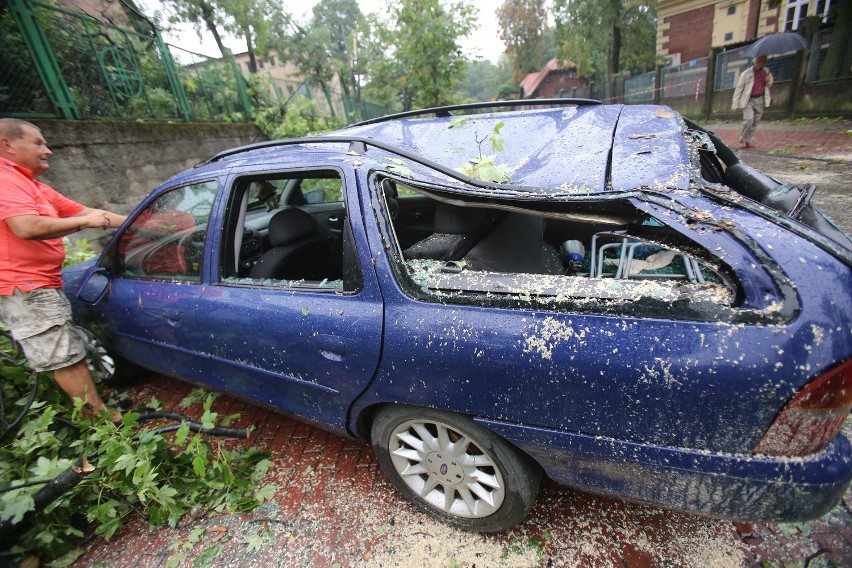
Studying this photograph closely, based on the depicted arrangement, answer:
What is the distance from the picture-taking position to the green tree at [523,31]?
40.8 meters

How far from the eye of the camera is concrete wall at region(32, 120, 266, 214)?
511 centimetres

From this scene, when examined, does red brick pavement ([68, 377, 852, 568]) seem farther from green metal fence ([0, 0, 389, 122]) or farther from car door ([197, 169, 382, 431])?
green metal fence ([0, 0, 389, 122])

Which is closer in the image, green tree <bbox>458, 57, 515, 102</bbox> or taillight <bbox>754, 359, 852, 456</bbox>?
taillight <bbox>754, 359, 852, 456</bbox>

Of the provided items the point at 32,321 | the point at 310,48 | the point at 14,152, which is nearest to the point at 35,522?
the point at 32,321

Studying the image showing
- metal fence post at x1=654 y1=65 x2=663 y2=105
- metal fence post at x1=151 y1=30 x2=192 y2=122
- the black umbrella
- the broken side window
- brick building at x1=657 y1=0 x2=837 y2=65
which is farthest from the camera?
brick building at x1=657 y1=0 x2=837 y2=65

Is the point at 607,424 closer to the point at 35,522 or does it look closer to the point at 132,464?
the point at 132,464

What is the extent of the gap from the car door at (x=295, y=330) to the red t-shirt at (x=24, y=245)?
1137 mm

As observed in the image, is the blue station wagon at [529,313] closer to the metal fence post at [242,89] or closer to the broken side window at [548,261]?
the broken side window at [548,261]

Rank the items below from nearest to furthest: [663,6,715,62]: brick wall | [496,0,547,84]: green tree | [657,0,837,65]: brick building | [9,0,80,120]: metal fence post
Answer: [9,0,80,120]: metal fence post, [657,0,837,65]: brick building, [663,6,715,62]: brick wall, [496,0,547,84]: green tree

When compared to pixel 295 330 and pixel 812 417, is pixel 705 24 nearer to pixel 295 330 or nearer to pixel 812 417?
pixel 812 417

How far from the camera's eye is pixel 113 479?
206 cm

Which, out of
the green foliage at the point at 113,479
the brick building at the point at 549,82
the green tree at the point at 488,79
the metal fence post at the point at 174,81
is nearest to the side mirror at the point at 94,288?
the green foliage at the point at 113,479

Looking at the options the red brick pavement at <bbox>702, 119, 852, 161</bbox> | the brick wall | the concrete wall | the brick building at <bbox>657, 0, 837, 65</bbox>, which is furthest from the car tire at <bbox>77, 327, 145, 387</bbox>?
the brick wall

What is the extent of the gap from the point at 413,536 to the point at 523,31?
5042 cm
